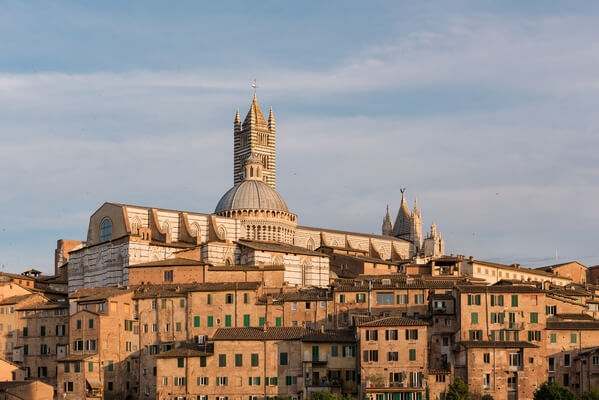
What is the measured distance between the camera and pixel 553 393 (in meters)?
65.1

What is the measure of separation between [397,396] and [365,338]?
3594mm

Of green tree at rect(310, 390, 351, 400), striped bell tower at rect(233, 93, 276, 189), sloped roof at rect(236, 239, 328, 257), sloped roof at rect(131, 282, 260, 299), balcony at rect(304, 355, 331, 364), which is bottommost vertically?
green tree at rect(310, 390, 351, 400)

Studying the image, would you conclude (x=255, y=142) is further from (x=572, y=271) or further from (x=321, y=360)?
(x=321, y=360)

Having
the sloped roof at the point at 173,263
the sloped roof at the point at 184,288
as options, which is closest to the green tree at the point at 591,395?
the sloped roof at the point at 184,288

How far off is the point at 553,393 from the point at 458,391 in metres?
4.92

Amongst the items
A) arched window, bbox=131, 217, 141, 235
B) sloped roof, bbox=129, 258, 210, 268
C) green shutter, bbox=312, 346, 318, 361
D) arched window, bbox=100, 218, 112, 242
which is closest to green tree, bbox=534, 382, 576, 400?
green shutter, bbox=312, 346, 318, 361

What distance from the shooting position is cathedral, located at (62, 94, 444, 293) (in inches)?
3556

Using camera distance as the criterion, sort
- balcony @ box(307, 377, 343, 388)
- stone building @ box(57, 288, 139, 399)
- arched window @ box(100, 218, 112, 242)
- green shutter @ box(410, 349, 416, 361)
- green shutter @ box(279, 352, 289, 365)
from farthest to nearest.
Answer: arched window @ box(100, 218, 112, 242) < stone building @ box(57, 288, 139, 399) < green shutter @ box(279, 352, 289, 365) < balcony @ box(307, 377, 343, 388) < green shutter @ box(410, 349, 416, 361)

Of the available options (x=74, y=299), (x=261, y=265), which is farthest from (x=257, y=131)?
(x=74, y=299)

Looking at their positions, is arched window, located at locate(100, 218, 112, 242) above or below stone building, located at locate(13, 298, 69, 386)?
above

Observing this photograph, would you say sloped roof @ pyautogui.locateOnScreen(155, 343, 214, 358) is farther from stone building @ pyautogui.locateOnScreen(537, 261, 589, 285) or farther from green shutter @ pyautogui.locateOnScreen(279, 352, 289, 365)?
stone building @ pyautogui.locateOnScreen(537, 261, 589, 285)

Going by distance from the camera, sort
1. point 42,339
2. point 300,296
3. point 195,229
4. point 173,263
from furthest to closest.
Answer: point 195,229 < point 173,263 < point 42,339 < point 300,296

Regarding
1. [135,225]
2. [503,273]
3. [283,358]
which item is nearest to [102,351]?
[283,358]

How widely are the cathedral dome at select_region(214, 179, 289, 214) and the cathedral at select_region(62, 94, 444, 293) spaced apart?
0.08 m
